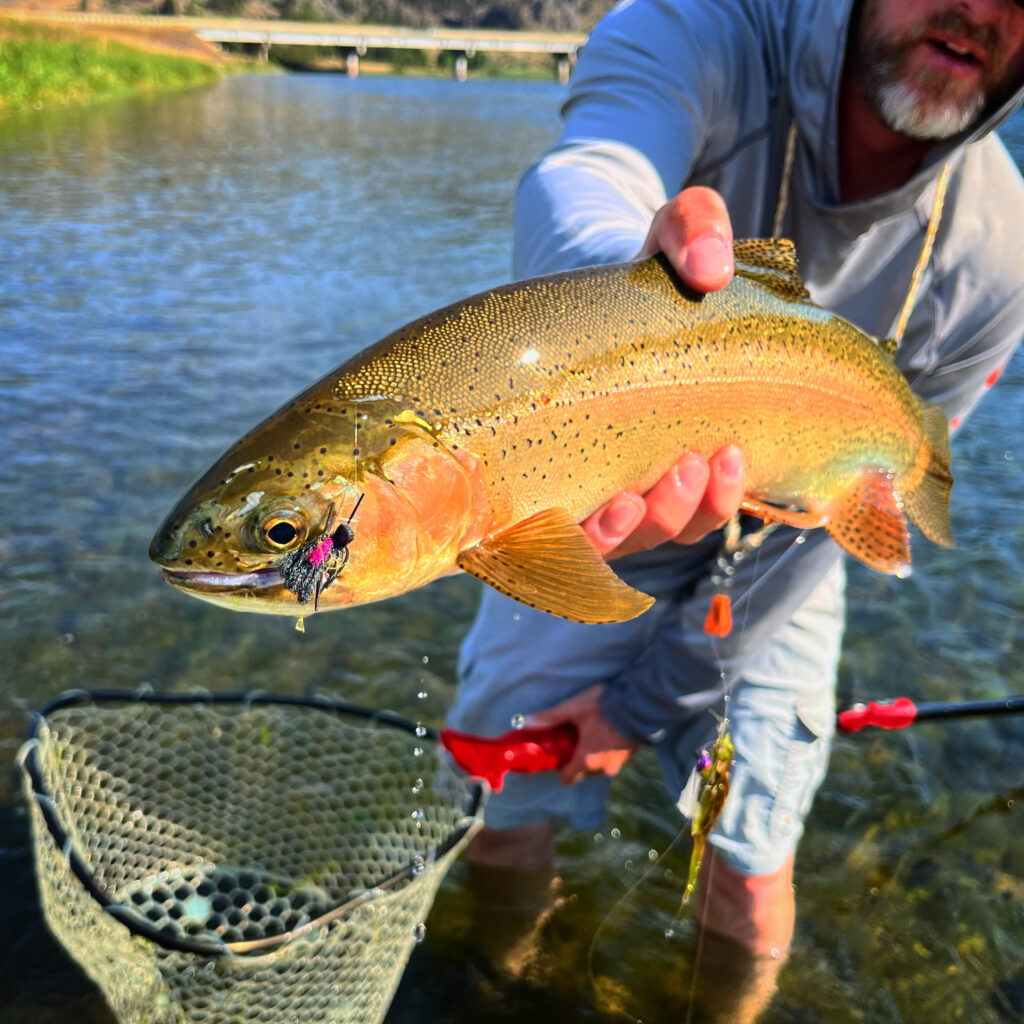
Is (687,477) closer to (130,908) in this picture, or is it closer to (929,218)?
(929,218)

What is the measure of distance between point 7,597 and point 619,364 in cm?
407

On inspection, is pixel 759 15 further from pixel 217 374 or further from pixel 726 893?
pixel 217 374

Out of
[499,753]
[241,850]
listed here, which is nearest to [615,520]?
[499,753]

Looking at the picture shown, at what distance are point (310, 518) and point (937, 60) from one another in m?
2.20

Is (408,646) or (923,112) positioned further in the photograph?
(408,646)

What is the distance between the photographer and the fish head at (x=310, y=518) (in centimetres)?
160

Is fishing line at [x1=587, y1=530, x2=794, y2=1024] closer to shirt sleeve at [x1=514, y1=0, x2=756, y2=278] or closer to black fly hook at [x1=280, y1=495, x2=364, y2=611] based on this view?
shirt sleeve at [x1=514, y1=0, x2=756, y2=278]

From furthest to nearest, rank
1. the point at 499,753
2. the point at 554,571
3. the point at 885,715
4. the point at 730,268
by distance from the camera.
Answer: the point at 885,715, the point at 499,753, the point at 730,268, the point at 554,571

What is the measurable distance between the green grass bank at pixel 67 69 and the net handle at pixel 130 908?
26.0m

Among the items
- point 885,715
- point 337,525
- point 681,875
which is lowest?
point 681,875

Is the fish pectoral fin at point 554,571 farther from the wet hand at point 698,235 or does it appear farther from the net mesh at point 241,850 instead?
the net mesh at point 241,850

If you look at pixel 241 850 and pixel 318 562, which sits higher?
pixel 318 562

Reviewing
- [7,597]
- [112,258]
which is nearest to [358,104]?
Answer: [112,258]

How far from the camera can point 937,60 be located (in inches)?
100
